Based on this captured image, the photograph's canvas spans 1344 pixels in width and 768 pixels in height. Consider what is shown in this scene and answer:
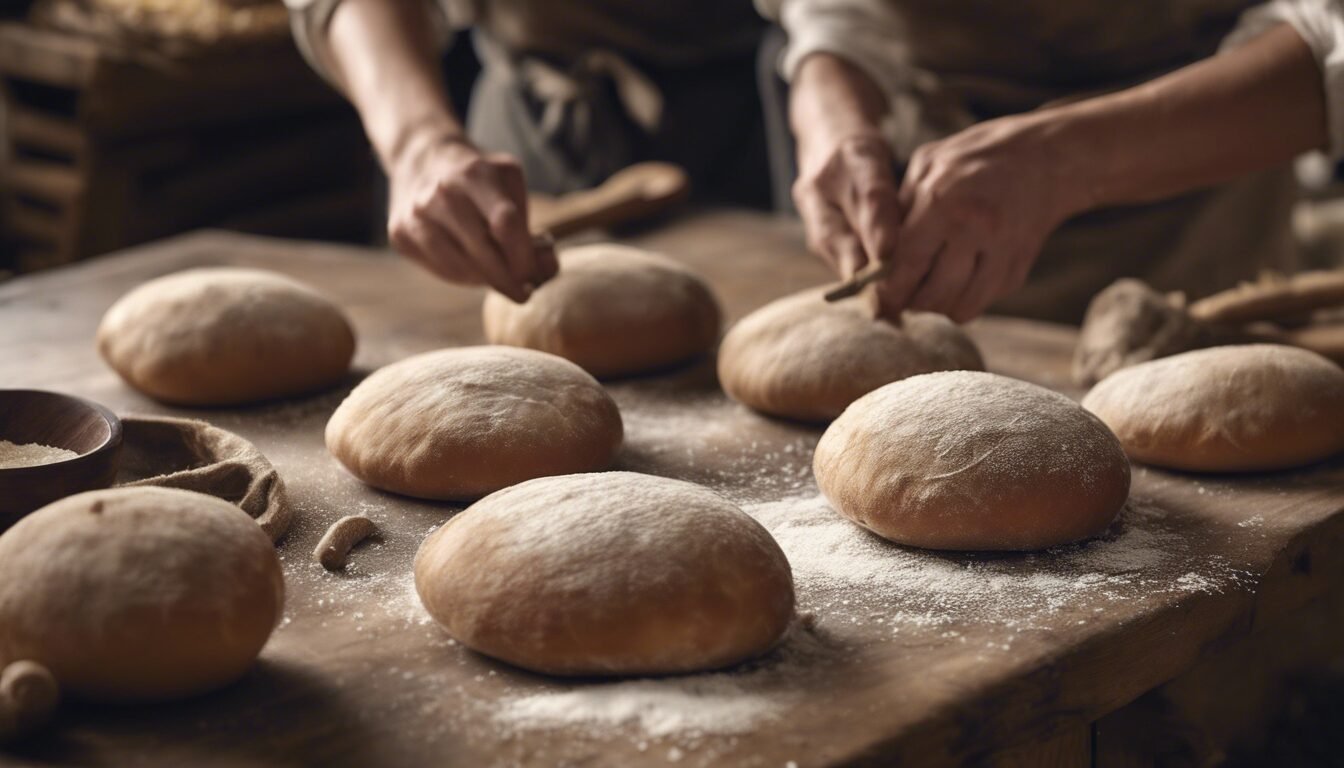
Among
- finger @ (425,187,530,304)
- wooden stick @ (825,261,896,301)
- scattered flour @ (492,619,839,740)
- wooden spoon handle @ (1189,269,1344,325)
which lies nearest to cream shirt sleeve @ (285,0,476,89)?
finger @ (425,187,530,304)

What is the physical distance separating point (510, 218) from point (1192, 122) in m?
1.00

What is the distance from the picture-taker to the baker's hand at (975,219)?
1.96m

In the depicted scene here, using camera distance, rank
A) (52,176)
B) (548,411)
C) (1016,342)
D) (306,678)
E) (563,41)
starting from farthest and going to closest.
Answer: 1. (52,176)
2. (563,41)
3. (1016,342)
4. (548,411)
5. (306,678)

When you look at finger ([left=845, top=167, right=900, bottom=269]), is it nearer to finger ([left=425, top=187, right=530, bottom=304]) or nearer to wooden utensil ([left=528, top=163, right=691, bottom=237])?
finger ([left=425, top=187, right=530, bottom=304])

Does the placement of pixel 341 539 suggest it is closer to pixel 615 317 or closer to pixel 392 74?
pixel 615 317

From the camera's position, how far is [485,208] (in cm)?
Answer: 212

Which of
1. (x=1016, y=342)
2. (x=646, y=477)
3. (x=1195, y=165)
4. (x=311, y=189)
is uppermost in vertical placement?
(x=1195, y=165)

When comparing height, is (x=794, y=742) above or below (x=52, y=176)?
above

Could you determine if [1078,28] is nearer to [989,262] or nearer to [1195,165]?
[1195,165]

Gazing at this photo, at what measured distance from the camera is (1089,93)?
250 centimetres

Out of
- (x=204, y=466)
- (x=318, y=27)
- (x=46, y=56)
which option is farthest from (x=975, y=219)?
(x=46, y=56)

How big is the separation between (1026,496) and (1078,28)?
1322 millimetres

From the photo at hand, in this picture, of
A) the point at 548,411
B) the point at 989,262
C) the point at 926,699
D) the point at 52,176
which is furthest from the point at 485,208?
the point at 52,176

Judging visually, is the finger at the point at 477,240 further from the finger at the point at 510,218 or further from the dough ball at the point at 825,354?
the dough ball at the point at 825,354
